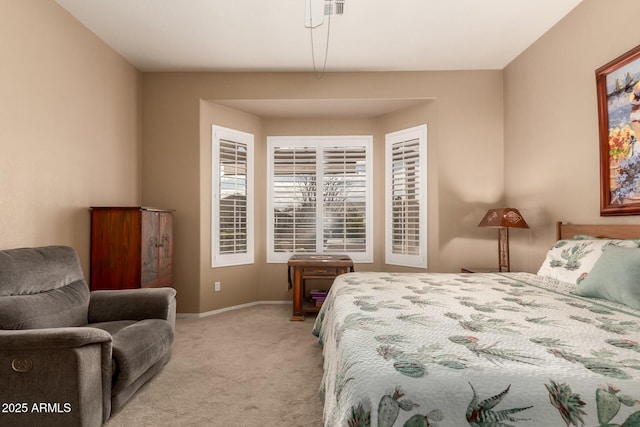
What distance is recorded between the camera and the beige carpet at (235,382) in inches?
77.7

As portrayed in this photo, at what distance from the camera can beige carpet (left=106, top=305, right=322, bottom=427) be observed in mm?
1975

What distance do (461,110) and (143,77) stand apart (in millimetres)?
3769

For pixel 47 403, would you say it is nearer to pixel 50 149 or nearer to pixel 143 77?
pixel 50 149

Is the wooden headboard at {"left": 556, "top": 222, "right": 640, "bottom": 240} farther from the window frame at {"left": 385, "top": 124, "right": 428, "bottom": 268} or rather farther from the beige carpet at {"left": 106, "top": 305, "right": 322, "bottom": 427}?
the beige carpet at {"left": 106, "top": 305, "right": 322, "bottom": 427}

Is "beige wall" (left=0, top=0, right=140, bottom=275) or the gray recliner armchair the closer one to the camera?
the gray recliner armchair

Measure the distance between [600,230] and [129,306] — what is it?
349 cm

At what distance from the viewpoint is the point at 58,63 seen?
288 centimetres

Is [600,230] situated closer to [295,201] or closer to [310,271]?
[310,271]

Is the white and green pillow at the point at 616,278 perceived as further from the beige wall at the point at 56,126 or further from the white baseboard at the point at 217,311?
the beige wall at the point at 56,126

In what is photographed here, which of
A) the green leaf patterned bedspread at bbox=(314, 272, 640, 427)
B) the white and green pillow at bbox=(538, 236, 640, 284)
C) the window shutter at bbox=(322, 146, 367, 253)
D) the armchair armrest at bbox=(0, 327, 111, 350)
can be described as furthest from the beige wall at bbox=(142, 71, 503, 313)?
the armchair armrest at bbox=(0, 327, 111, 350)

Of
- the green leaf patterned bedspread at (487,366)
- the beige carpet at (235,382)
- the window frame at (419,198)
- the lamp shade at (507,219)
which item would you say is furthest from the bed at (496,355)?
the window frame at (419,198)

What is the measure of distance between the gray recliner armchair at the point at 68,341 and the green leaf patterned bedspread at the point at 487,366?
123cm

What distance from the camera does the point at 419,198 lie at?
4281 millimetres

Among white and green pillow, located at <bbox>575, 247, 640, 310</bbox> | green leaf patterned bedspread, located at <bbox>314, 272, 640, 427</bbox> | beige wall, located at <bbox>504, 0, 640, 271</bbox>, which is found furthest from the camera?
beige wall, located at <bbox>504, 0, 640, 271</bbox>
